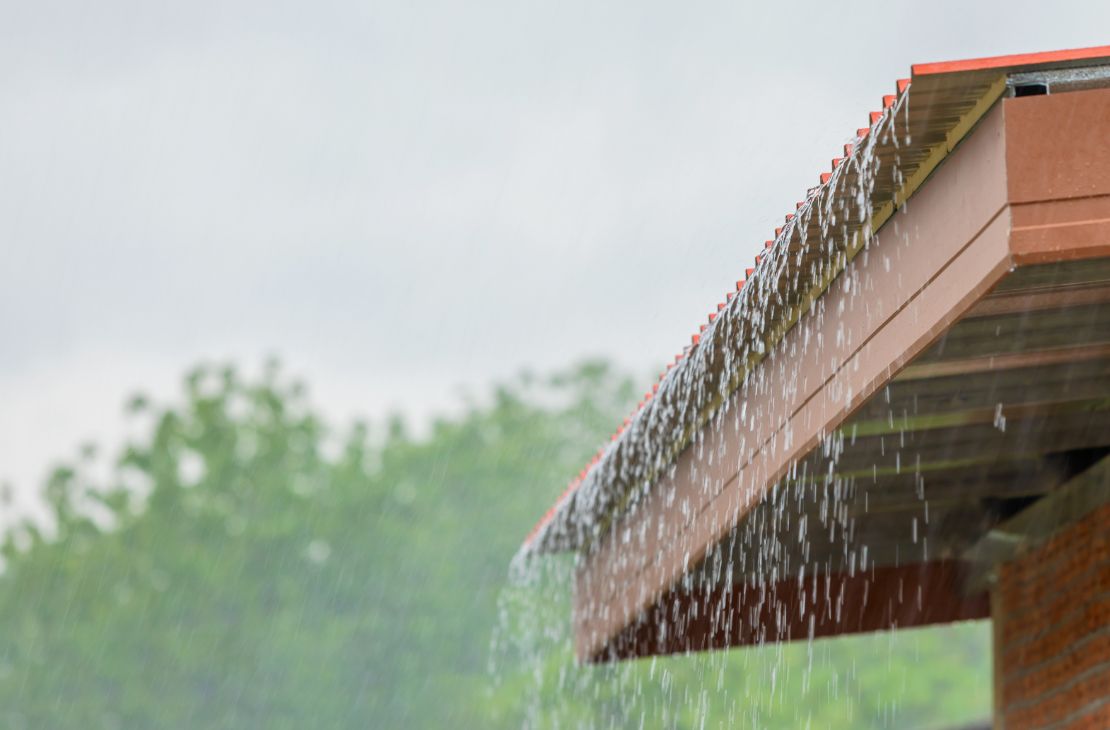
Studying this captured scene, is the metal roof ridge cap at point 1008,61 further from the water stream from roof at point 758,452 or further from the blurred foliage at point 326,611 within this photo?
the blurred foliage at point 326,611

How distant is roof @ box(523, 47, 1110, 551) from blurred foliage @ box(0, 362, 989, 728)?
20.1 m

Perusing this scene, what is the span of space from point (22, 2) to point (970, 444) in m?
103

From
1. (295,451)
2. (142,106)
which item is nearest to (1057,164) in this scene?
(295,451)

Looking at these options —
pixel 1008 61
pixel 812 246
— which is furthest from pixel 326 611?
pixel 1008 61

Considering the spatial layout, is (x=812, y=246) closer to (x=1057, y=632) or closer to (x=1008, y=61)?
(x=1008, y=61)

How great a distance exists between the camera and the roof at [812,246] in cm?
310

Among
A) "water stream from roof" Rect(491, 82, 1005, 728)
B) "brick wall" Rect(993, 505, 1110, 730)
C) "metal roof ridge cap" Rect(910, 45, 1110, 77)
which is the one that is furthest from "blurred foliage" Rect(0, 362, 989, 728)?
"metal roof ridge cap" Rect(910, 45, 1110, 77)

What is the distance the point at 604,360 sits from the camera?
40.0m

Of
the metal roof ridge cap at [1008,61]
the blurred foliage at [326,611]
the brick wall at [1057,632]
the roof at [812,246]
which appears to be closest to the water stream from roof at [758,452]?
the roof at [812,246]

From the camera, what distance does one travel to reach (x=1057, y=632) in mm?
5520

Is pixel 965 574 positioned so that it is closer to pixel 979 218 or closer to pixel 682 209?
pixel 979 218

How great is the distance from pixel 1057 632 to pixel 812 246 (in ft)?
7.64

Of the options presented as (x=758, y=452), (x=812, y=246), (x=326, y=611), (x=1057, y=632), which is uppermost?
(x=326, y=611)

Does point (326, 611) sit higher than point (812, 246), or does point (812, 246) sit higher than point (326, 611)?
point (326, 611)
